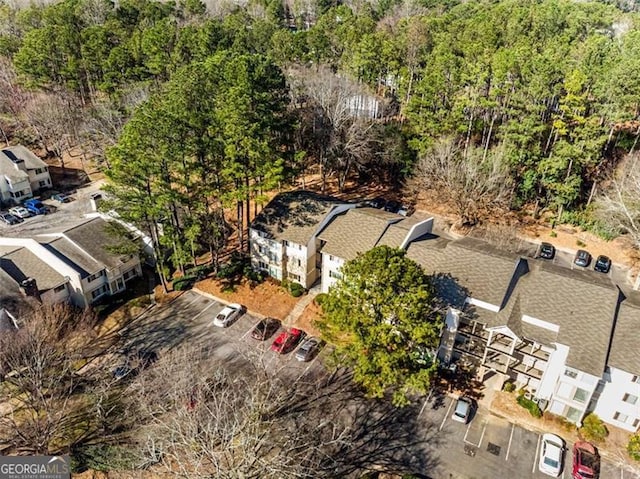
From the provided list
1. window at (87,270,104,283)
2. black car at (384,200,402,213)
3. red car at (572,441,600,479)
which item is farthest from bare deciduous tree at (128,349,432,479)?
black car at (384,200,402,213)

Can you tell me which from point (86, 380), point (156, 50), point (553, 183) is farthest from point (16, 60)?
point (553, 183)

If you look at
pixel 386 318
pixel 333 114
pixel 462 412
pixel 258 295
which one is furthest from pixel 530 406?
pixel 333 114

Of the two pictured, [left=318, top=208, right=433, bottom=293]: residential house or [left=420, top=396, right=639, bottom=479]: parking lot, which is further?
[left=318, top=208, right=433, bottom=293]: residential house

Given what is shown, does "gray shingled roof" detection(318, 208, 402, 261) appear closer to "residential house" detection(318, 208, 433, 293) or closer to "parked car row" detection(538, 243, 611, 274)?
"residential house" detection(318, 208, 433, 293)

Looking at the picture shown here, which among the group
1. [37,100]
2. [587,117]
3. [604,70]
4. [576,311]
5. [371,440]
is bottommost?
[371,440]

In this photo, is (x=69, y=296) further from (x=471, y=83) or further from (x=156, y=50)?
(x=471, y=83)
